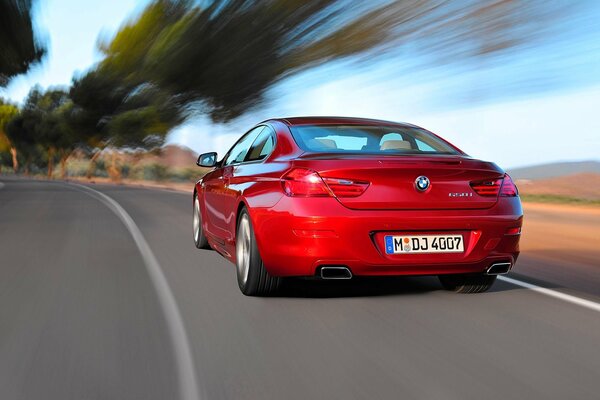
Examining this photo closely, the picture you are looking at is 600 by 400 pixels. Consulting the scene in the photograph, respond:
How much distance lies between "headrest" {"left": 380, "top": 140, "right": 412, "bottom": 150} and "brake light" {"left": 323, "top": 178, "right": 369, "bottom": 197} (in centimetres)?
85

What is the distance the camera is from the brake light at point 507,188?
18.5 feet

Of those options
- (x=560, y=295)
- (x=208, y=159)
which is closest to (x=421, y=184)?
(x=560, y=295)

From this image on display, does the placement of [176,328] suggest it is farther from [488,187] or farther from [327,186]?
[488,187]

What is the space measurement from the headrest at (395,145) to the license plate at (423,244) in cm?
96

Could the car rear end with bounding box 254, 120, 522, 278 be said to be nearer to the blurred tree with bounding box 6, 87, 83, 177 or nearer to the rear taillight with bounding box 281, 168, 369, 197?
the rear taillight with bounding box 281, 168, 369, 197

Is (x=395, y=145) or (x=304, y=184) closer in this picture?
(x=304, y=184)

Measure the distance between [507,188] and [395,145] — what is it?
95 centimetres

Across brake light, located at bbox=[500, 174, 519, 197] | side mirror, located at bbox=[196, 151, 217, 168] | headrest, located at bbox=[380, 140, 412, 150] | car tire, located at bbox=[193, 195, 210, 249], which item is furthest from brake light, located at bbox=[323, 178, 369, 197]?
car tire, located at bbox=[193, 195, 210, 249]

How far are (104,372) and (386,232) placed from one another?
226 centimetres

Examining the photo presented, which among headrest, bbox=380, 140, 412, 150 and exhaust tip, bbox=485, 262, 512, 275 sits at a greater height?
headrest, bbox=380, 140, 412, 150

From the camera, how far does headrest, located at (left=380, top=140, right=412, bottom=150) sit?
601 cm

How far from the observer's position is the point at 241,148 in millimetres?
7852

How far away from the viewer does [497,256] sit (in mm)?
5566

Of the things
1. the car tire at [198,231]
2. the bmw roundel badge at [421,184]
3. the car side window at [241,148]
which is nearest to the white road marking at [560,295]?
the bmw roundel badge at [421,184]
